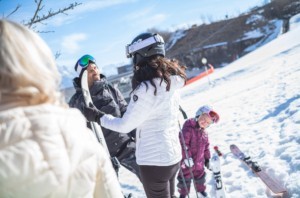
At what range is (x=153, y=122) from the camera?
2.66 metres

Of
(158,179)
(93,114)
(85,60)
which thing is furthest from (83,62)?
(158,179)

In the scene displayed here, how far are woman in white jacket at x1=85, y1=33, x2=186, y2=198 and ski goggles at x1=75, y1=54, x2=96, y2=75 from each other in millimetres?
1111

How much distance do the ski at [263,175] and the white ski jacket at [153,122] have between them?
6.50 feet

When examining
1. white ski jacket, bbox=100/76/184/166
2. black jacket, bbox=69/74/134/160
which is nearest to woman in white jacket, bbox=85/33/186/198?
white ski jacket, bbox=100/76/184/166

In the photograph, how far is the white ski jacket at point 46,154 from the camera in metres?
1.10

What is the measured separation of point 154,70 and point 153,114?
0.38 meters

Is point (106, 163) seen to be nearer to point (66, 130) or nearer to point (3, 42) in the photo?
point (66, 130)

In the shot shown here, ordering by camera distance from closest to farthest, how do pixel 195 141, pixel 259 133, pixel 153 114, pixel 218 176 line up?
pixel 153 114
pixel 218 176
pixel 195 141
pixel 259 133

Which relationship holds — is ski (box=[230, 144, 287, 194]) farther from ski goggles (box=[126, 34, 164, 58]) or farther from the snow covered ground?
ski goggles (box=[126, 34, 164, 58])

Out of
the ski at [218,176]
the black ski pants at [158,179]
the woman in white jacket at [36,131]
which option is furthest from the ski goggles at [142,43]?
the ski at [218,176]

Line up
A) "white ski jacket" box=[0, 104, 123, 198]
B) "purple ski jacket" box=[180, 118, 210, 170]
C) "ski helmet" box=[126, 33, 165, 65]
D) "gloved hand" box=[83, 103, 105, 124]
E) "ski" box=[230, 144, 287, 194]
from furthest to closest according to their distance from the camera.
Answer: "purple ski jacket" box=[180, 118, 210, 170], "ski" box=[230, 144, 287, 194], "gloved hand" box=[83, 103, 105, 124], "ski helmet" box=[126, 33, 165, 65], "white ski jacket" box=[0, 104, 123, 198]

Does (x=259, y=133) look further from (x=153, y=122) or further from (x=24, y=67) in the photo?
(x=24, y=67)

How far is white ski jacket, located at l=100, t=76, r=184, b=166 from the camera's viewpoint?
250cm

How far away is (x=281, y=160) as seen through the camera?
502 cm
